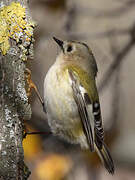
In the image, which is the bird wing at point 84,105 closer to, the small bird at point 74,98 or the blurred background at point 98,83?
the small bird at point 74,98

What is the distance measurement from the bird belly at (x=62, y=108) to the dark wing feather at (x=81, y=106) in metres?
0.03

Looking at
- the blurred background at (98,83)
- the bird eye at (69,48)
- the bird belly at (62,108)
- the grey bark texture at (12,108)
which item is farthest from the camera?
the blurred background at (98,83)

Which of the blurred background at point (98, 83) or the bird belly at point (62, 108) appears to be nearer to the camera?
the bird belly at point (62, 108)

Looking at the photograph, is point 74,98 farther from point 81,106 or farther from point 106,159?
point 106,159

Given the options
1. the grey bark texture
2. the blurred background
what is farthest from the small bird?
the blurred background

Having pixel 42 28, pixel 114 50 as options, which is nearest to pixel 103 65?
pixel 114 50

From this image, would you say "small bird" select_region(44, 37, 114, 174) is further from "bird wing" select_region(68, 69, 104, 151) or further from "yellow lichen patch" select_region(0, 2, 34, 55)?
"yellow lichen patch" select_region(0, 2, 34, 55)

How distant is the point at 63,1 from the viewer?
342cm

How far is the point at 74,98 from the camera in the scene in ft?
7.02

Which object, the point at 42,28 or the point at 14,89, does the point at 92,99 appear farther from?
the point at 42,28

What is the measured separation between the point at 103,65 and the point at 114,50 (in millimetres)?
651

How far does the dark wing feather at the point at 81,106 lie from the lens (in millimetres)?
2135

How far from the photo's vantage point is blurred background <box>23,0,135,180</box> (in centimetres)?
341

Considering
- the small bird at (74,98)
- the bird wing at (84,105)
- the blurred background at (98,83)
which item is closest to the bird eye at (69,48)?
the small bird at (74,98)
